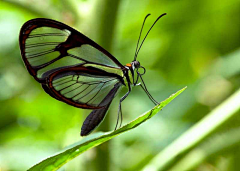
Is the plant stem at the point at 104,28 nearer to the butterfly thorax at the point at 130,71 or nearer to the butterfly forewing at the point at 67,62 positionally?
the butterfly forewing at the point at 67,62

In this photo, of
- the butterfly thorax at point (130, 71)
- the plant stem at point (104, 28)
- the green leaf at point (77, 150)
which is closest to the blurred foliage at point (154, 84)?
the butterfly thorax at point (130, 71)

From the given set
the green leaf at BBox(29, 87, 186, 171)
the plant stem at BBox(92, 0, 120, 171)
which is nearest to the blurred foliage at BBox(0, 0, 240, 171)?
the plant stem at BBox(92, 0, 120, 171)

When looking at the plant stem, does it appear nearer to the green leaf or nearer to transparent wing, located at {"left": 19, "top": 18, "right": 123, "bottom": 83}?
transparent wing, located at {"left": 19, "top": 18, "right": 123, "bottom": 83}

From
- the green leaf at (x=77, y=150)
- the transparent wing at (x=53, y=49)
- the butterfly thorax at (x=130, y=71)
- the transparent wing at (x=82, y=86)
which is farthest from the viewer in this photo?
the butterfly thorax at (x=130, y=71)

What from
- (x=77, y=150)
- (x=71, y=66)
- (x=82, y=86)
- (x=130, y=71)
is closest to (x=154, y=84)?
(x=130, y=71)

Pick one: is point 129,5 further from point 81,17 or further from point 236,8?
point 81,17

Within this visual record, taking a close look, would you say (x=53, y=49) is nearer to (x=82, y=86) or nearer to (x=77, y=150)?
(x=82, y=86)
